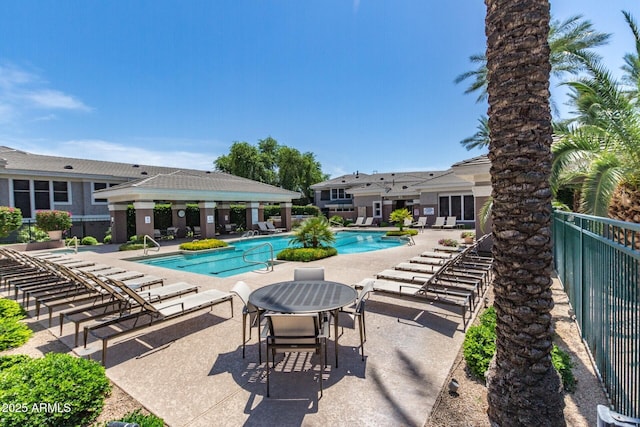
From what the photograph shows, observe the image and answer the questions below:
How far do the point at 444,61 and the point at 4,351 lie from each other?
17881mm

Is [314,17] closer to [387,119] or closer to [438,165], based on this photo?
[387,119]

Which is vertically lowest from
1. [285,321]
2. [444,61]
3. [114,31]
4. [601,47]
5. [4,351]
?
[4,351]

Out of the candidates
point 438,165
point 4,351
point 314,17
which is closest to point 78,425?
point 4,351

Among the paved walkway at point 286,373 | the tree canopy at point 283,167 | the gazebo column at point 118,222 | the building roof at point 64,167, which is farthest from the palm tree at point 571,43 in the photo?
the tree canopy at point 283,167

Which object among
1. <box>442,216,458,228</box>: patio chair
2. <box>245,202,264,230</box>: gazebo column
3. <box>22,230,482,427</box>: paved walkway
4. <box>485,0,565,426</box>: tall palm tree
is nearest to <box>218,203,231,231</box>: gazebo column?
<box>245,202,264,230</box>: gazebo column

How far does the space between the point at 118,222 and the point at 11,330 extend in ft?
60.8

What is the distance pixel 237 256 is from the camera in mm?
17219

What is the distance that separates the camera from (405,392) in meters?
3.56

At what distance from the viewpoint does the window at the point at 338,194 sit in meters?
41.9

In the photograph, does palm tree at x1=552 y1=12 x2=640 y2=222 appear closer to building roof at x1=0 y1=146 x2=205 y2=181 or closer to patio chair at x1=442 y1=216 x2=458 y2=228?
patio chair at x1=442 y1=216 x2=458 y2=228

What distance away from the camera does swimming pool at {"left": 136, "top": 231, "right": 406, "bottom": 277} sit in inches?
532

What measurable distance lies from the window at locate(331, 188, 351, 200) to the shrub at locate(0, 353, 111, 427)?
128 ft

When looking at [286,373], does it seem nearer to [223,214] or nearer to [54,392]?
[54,392]

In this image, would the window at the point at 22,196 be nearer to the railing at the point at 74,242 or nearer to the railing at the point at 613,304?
the railing at the point at 74,242
